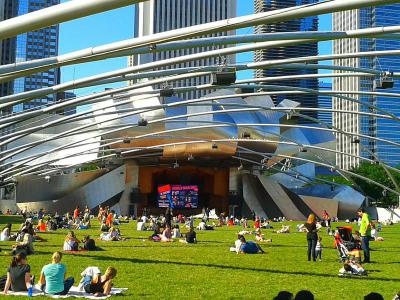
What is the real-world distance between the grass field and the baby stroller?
1.29ft

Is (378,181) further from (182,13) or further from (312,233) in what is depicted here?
(312,233)

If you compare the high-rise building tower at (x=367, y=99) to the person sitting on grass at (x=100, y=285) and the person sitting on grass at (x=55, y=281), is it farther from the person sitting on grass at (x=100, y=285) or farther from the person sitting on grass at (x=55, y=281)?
the person sitting on grass at (x=55, y=281)

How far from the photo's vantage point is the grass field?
1148cm

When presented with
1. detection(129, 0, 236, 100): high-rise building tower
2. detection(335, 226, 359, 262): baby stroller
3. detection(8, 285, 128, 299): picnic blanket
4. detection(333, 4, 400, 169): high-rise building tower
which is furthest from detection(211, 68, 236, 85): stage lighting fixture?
detection(129, 0, 236, 100): high-rise building tower

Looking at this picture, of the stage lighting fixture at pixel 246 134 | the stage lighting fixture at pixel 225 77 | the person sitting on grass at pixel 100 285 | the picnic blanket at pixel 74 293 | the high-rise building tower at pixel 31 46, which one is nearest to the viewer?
the picnic blanket at pixel 74 293

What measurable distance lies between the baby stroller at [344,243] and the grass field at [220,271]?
1.29 feet

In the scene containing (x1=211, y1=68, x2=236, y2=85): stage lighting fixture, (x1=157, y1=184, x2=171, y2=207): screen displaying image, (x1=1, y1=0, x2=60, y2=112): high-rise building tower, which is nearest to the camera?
(x1=211, y1=68, x2=236, y2=85): stage lighting fixture

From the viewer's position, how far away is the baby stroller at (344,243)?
16470 mm

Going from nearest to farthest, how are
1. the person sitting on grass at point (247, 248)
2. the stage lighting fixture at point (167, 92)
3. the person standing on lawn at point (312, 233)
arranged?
the person standing on lawn at point (312, 233) → the person sitting on grass at point (247, 248) → the stage lighting fixture at point (167, 92)

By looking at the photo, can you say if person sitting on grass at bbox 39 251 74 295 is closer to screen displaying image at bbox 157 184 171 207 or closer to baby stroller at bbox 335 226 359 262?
baby stroller at bbox 335 226 359 262

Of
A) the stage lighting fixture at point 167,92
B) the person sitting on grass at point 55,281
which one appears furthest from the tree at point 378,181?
the person sitting on grass at point 55,281

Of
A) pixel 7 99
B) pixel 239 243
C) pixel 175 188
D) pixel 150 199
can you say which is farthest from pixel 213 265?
pixel 150 199

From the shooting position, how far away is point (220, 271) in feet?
47.4

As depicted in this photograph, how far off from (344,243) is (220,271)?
202 inches
